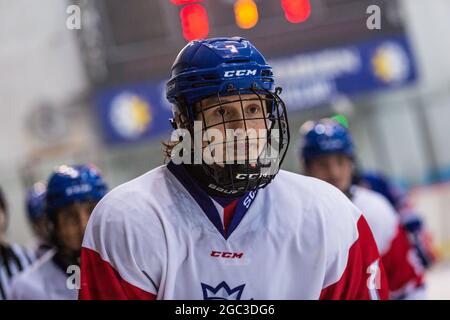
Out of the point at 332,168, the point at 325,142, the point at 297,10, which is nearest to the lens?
the point at 332,168

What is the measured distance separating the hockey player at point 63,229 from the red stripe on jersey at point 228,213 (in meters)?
0.87

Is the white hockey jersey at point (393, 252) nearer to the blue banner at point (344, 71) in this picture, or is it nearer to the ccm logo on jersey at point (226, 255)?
the ccm logo on jersey at point (226, 255)

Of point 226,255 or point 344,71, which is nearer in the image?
point 226,255

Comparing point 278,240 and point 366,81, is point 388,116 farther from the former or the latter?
point 278,240

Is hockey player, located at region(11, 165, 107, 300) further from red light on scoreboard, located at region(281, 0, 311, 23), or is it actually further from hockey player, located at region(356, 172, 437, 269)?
red light on scoreboard, located at region(281, 0, 311, 23)

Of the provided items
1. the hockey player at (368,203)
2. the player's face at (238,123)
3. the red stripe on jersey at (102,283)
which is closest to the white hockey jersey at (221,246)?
the red stripe on jersey at (102,283)

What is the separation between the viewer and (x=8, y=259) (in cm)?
299

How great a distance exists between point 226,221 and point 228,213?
0.02 meters

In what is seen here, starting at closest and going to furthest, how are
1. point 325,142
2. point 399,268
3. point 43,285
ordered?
point 43,285 → point 399,268 → point 325,142

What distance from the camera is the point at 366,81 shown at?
5988 millimetres

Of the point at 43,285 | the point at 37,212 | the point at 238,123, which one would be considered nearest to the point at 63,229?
the point at 43,285

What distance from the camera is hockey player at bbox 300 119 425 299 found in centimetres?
258

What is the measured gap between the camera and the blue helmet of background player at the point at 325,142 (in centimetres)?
298

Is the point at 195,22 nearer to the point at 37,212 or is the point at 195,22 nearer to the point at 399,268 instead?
the point at 37,212
